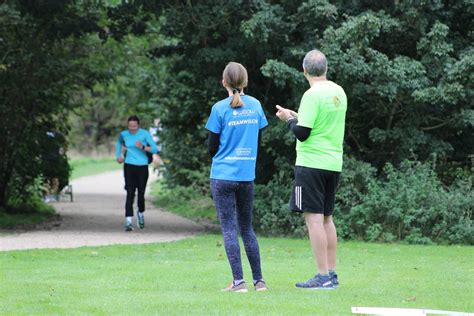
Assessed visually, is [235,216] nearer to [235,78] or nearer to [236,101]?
[236,101]

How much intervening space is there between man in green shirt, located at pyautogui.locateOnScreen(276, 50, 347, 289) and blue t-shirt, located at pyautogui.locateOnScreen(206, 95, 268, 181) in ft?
1.09

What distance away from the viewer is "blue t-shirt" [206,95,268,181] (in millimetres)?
9219

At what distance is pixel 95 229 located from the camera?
18.5 m

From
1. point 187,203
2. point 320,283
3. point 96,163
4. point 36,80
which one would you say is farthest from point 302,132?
point 96,163

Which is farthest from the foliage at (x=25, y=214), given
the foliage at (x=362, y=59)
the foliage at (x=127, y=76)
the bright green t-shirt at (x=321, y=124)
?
the bright green t-shirt at (x=321, y=124)

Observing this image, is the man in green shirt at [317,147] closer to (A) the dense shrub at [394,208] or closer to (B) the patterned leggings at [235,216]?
(B) the patterned leggings at [235,216]

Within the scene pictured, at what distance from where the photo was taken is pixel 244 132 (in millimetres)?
9250

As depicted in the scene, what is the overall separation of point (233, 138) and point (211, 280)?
5.95 ft

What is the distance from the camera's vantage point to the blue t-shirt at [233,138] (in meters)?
9.22

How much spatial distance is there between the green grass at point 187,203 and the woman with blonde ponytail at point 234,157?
11.6 metres

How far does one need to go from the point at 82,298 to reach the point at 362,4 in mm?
9583

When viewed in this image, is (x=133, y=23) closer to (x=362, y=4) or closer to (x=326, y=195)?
(x=362, y=4)

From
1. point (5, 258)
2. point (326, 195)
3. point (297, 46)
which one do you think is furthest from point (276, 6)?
point (326, 195)

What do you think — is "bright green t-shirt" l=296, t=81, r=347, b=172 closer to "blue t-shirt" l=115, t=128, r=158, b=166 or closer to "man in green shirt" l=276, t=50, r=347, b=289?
"man in green shirt" l=276, t=50, r=347, b=289
